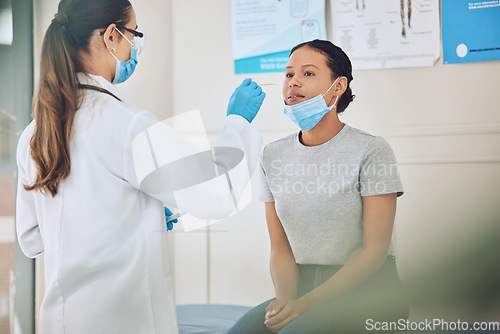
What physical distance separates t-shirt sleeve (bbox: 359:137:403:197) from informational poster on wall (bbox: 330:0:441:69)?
0.23 metres

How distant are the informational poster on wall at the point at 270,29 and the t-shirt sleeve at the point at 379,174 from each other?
1.12 feet

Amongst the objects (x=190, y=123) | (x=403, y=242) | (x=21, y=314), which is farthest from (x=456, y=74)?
(x=21, y=314)

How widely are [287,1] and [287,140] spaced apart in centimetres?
39

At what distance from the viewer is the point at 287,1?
1174mm

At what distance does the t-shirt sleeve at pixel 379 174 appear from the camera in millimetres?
1062

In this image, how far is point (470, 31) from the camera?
1.06 metres

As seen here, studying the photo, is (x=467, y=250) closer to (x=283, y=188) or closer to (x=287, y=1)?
(x=283, y=188)

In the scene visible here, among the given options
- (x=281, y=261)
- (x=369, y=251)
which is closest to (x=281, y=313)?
(x=281, y=261)

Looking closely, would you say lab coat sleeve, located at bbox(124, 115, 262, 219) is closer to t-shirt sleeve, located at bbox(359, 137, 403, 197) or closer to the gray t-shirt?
the gray t-shirt

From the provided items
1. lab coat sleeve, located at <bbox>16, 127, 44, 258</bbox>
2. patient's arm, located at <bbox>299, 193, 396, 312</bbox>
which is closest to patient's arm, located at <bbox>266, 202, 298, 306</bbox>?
patient's arm, located at <bbox>299, 193, 396, 312</bbox>

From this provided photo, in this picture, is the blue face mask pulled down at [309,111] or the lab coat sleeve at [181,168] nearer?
the lab coat sleeve at [181,168]
